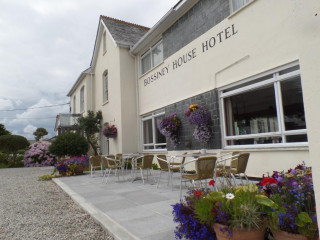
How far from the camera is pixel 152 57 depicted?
36.8 ft

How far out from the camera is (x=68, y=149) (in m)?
12.2

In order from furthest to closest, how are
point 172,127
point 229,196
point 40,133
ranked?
point 40,133, point 172,127, point 229,196

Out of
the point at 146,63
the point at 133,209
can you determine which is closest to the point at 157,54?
the point at 146,63

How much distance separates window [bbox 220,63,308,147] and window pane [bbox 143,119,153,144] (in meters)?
4.97

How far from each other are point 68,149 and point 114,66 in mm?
4687

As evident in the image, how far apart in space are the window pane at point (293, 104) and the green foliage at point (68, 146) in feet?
31.9

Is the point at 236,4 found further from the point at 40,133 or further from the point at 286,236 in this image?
the point at 40,133

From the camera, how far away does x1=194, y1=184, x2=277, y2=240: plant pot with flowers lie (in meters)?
2.16

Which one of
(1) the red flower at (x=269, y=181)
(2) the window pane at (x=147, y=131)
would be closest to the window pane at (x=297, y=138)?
(1) the red flower at (x=269, y=181)

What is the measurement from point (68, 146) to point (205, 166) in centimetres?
936

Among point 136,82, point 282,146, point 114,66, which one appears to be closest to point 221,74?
point 282,146

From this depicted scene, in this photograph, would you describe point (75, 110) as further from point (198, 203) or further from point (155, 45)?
point (198, 203)

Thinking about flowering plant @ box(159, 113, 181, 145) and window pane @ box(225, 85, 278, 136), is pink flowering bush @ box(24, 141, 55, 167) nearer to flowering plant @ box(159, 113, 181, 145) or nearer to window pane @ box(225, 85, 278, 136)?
flowering plant @ box(159, 113, 181, 145)

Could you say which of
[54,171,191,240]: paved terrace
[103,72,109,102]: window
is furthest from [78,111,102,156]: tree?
[54,171,191,240]: paved terrace
